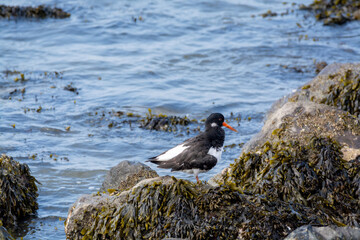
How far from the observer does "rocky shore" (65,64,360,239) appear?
16.8 ft

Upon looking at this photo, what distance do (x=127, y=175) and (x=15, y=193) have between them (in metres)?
1.69

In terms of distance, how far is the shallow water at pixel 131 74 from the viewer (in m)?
9.78

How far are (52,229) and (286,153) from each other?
3327mm

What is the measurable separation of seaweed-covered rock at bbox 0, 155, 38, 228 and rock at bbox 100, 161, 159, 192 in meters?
1.13

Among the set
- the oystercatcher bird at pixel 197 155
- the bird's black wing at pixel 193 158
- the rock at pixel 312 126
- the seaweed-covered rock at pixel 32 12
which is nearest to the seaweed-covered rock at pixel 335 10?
the seaweed-covered rock at pixel 32 12

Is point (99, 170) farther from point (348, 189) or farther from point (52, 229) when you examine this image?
point (348, 189)

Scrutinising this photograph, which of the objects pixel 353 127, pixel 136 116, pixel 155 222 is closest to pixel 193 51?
pixel 136 116

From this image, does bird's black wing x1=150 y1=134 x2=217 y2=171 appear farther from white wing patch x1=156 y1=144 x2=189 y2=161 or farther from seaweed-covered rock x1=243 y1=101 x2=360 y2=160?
seaweed-covered rock x1=243 y1=101 x2=360 y2=160

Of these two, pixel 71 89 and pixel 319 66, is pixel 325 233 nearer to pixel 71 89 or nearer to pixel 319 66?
pixel 71 89

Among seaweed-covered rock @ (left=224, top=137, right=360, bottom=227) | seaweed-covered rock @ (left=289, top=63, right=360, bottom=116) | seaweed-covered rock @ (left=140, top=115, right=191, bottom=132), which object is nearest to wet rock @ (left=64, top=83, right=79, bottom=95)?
seaweed-covered rock @ (left=140, top=115, right=191, bottom=132)

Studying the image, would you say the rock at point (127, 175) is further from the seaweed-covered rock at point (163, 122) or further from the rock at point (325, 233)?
the seaweed-covered rock at point (163, 122)

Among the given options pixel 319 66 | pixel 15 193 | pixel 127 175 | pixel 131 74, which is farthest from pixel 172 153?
pixel 319 66

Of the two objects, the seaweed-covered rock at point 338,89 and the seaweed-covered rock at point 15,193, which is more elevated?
the seaweed-covered rock at point 338,89

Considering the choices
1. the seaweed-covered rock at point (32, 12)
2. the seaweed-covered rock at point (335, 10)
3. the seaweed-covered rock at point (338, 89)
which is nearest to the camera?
the seaweed-covered rock at point (338, 89)
